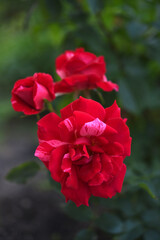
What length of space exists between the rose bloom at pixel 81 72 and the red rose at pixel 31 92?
0.18 ft

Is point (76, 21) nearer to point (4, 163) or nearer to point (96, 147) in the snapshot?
point (96, 147)

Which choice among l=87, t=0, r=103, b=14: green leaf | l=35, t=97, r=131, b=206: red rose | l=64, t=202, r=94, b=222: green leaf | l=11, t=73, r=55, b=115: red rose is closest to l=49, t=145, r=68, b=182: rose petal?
l=35, t=97, r=131, b=206: red rose

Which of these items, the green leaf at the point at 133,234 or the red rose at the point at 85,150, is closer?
the red rose at the point at 85,150

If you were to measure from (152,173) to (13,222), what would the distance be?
0.48 meters

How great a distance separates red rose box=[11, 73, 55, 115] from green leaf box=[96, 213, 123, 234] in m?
0.32

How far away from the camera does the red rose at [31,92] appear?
52cm

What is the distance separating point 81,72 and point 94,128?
199 millimetres

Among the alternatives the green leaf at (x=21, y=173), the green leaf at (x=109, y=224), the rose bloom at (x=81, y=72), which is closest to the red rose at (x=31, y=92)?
the rose bloom at (x=81, y=72)

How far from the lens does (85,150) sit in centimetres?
43

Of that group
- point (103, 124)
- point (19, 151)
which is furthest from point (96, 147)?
point (19, 151)

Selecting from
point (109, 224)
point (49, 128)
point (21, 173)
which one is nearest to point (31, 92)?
point (49, 128)

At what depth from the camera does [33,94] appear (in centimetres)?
52

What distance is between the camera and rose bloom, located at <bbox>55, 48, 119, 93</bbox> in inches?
22.9

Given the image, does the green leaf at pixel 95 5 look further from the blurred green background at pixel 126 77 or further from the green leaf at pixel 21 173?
the green leaf at pixel 21 173
